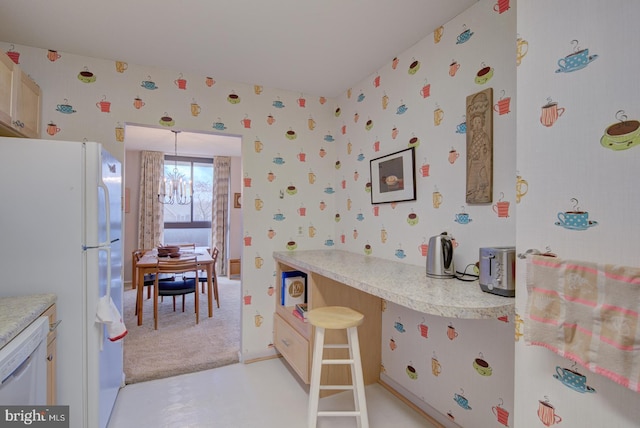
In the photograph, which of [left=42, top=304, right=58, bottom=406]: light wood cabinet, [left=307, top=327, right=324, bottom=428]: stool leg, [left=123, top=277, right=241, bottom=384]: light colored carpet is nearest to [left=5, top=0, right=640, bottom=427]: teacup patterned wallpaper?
[left=123, top=277, right=241, bottom=384]: light colored carpet

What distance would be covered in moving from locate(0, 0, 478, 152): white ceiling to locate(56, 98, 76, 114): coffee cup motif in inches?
15.1

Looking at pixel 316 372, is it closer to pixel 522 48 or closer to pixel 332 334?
pixel 332 334

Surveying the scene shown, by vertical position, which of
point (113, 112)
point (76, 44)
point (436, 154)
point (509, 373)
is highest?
point (76, 44)

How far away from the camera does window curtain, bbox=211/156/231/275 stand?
20.4ft

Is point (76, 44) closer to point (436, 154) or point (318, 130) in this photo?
point (318, 130)

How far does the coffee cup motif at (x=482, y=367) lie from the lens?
5.40 ft

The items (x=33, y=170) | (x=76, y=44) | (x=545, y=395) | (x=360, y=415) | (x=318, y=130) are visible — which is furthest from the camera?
(x=318, y=130)

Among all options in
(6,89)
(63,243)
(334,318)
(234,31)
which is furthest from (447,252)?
(6,89)

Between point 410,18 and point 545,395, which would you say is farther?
point 410,18

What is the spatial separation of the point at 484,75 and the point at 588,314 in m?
1.32

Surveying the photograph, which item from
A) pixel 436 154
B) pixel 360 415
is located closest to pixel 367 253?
pixel 436 154

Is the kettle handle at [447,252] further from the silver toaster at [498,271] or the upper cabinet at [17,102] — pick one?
the upper cabinet at [17,102]

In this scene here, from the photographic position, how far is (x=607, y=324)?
32.0 inches

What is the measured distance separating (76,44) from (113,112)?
0.47 meters
